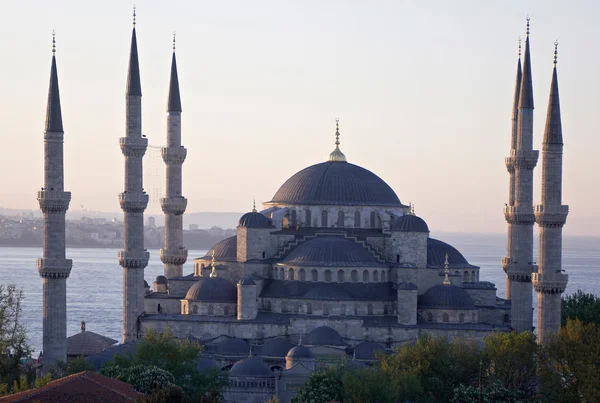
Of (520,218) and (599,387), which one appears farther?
(520,218)

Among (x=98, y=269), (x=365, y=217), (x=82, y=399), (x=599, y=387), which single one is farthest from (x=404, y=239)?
(x=98, y=269)

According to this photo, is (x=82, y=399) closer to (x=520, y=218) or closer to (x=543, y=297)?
(x=543, y=297)

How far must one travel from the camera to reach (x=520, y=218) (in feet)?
168

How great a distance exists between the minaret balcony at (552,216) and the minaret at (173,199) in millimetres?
17694

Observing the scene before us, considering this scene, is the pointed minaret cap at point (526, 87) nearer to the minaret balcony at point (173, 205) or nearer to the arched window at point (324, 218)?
the arched window at point (324, 218)

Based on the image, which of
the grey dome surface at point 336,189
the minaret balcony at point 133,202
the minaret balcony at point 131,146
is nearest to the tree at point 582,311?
the grey dome surface at point 336,189

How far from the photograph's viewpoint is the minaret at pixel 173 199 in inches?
2207

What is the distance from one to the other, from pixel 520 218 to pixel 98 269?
125 m

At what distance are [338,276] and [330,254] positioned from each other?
3.16 feet

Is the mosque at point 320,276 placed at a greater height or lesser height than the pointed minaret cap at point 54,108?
lesser

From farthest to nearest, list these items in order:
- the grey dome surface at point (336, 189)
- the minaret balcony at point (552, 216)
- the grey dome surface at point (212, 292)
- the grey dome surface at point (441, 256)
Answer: the grey dome surface at point (336, 189)
the grey dome surface at point (441, 256)
the grey dome surface at point (212, 292)
the minaret balcony at point (552, 216)

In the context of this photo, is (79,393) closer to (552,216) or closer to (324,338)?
(324,338)

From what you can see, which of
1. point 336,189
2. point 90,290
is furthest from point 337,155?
point 90,290

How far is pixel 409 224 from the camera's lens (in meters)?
50.3
